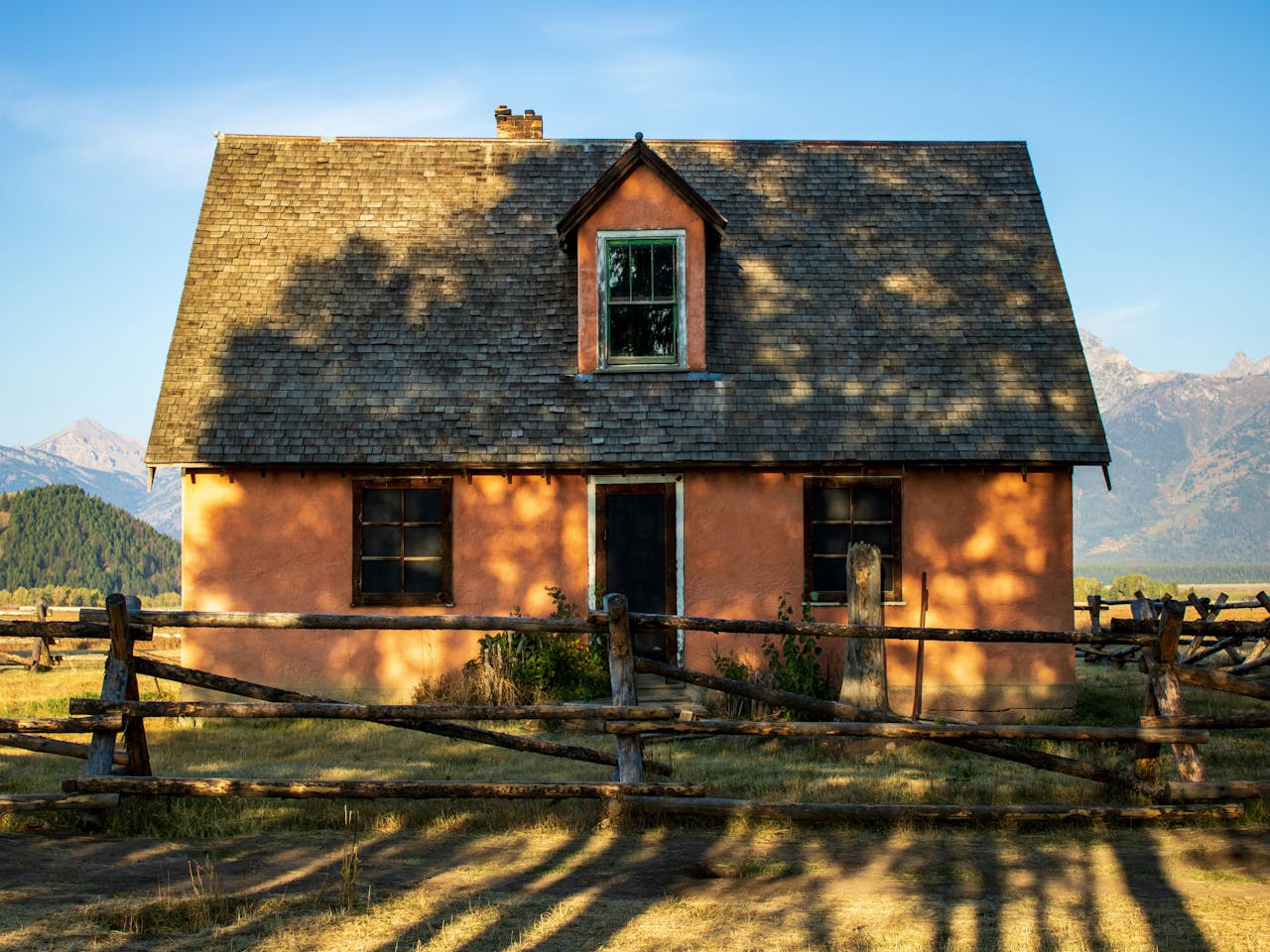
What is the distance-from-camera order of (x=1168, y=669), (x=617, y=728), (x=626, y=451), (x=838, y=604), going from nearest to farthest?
(x=617, y=728) < (x=1168, y=669) < (x=626, y=451) < (x=838, y=604)

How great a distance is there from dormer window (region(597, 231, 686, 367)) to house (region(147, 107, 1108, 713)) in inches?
1.5

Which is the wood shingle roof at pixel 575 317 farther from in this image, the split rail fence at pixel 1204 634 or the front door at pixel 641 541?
the split rail fence at pixel 1204 634

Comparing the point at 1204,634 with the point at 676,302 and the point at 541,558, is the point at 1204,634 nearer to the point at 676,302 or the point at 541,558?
the point at 541,558

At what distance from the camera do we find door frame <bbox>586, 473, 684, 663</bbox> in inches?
604

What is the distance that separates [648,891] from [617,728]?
167 centimetres

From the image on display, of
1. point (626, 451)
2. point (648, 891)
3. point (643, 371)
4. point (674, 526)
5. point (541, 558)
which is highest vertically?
point (643, 371)

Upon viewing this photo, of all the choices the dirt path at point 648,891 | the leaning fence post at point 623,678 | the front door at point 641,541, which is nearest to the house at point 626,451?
the front door at point 641,541

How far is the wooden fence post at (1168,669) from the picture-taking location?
9156 millimetres

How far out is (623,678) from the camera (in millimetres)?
8906

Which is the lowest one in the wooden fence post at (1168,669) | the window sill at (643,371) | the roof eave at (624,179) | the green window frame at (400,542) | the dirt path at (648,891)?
the dirt path at (648,891)

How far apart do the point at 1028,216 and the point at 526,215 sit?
7.07 meters

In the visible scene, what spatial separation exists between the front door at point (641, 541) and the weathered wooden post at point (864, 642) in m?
2.89

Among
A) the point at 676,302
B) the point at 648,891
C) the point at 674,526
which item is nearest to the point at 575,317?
the point at 676,302

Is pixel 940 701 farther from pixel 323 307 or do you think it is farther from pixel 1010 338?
pixel 323 307
